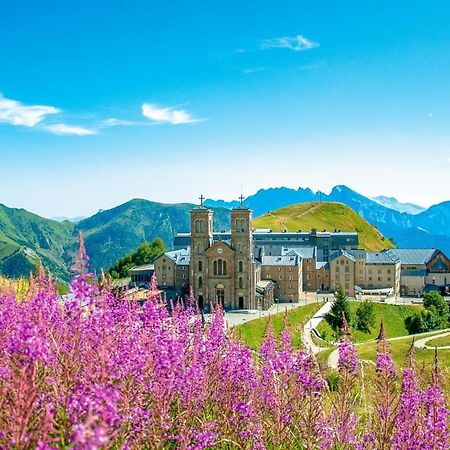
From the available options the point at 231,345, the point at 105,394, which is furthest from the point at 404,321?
the point at 105,394

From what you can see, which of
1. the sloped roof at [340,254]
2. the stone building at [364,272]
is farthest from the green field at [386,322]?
the sloped roof at [340,254]

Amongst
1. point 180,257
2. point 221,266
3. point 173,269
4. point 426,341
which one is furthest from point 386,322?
point 173,269

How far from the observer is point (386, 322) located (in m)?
88.1

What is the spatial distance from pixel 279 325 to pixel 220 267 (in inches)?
627

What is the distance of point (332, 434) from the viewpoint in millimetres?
8320

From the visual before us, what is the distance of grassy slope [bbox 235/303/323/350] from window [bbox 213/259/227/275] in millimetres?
12520

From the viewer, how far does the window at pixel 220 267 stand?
84.2 metres

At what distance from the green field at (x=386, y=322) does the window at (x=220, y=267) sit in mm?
17808

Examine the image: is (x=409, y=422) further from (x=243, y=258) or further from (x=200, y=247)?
(x=200, y=247)

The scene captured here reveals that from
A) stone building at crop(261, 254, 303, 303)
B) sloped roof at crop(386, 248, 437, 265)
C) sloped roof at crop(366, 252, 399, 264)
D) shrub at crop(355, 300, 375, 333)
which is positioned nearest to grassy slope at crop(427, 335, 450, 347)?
shrub at crop(355, 300, 375, 333)

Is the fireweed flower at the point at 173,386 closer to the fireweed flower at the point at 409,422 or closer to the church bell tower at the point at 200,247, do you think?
the fireweed flower at the point at 409,422

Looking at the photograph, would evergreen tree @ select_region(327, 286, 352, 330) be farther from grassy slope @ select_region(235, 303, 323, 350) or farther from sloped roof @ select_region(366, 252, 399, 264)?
sloped roof @ select_region(366, 252, 399, 264)

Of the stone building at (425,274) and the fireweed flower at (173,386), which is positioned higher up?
the fireweed flower at (173,386)

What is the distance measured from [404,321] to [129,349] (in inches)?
3471
